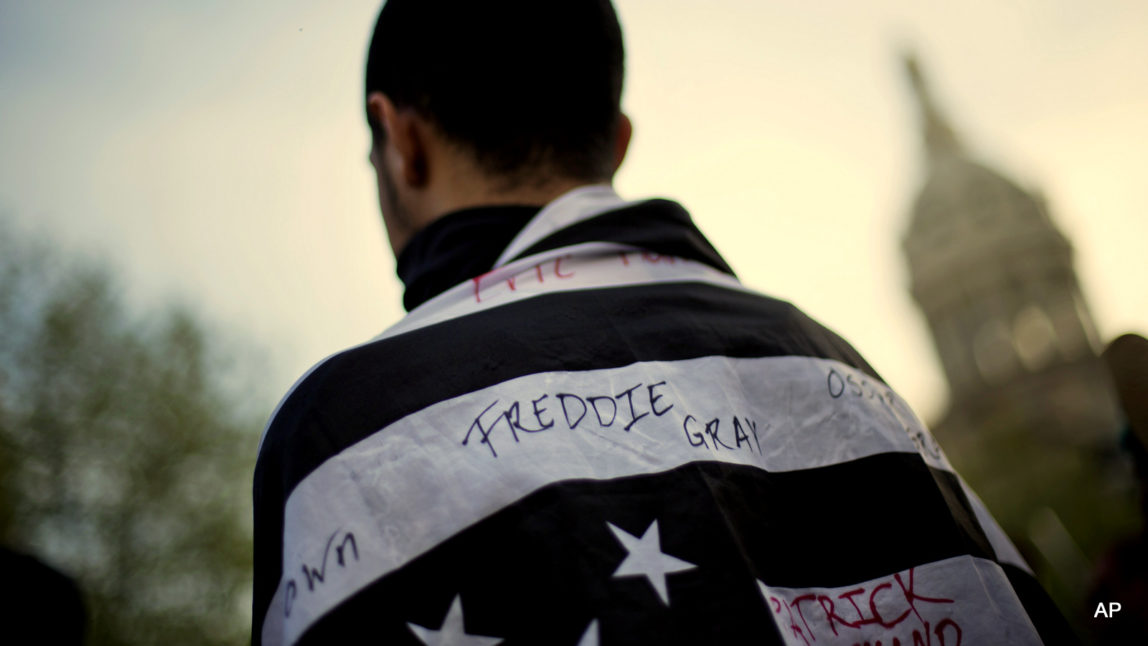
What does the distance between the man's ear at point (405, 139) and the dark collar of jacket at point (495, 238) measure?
142 mm

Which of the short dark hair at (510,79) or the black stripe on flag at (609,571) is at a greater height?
the short dark hair at (510,79)

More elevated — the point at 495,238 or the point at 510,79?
the point at 510,79

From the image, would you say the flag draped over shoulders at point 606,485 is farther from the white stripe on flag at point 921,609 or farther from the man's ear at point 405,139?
the man's ear at point 405,139

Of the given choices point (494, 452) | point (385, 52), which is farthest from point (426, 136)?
point (494, 452)

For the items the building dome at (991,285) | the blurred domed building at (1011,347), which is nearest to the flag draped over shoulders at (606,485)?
the blurred domed building at (1011,347)

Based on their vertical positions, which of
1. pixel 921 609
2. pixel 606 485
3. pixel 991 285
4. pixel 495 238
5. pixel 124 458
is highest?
pixel 991 285

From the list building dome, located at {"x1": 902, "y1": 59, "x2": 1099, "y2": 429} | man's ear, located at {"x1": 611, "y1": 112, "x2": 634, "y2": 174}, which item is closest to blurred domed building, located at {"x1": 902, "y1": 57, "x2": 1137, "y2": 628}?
building dome, located at {"x1": 902, "y1": 59, "x2": 1099, "y2": 429}

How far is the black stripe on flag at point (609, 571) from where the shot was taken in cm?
121

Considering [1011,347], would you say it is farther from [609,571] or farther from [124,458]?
[609,571]

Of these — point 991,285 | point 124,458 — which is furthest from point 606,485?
point 991,285

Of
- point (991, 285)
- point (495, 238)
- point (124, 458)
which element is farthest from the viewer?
point (991, 285)

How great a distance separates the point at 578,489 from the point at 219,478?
1778cm

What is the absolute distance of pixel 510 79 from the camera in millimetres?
1973

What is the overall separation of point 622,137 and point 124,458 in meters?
16.7
